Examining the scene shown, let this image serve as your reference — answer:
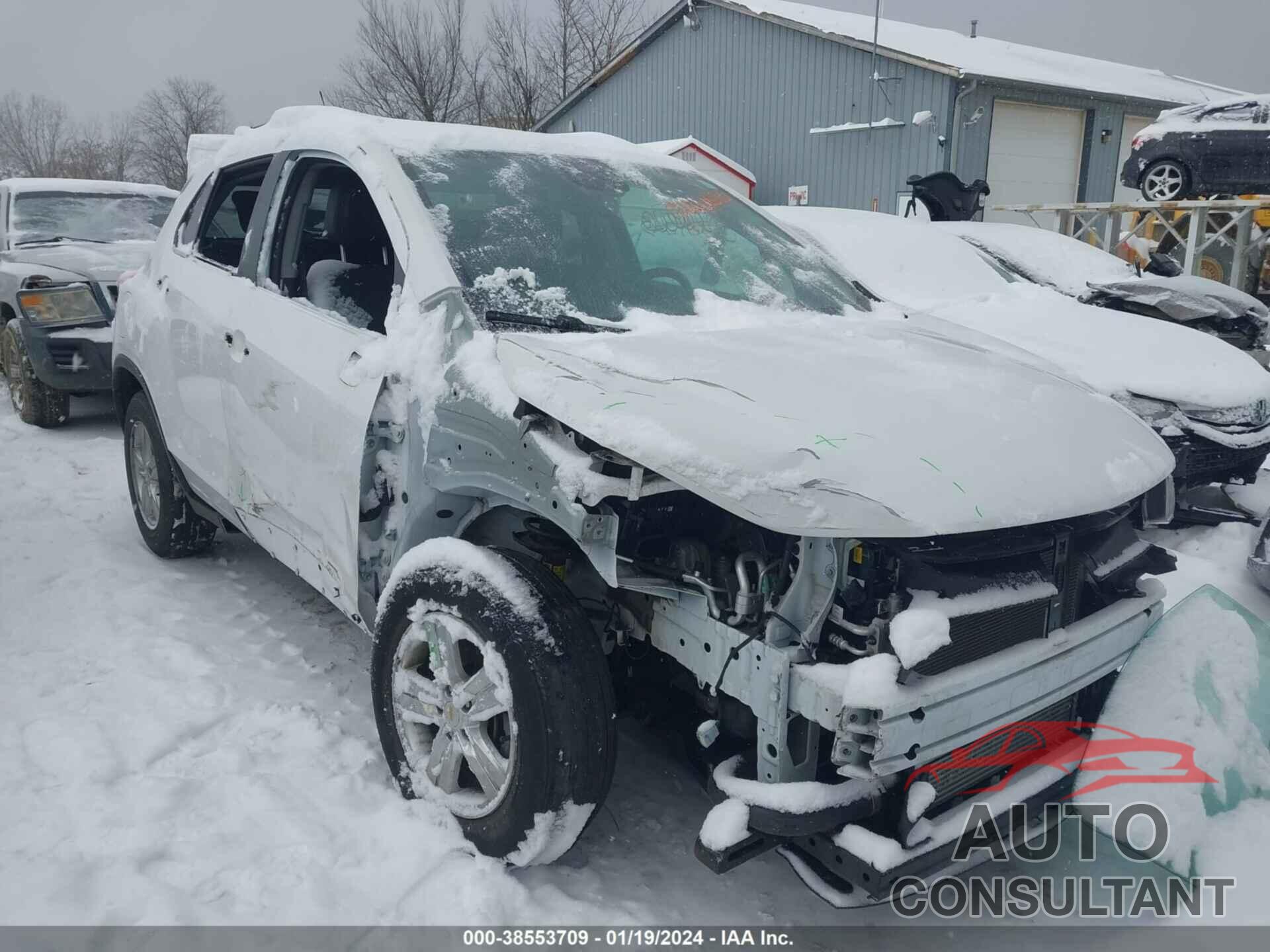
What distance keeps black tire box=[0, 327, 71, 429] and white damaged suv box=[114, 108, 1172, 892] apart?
484 centimetres

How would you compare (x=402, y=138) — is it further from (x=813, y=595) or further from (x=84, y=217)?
(x=84, y=217)

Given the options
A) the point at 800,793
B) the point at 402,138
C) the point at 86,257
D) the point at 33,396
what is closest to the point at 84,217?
the point at 86,257

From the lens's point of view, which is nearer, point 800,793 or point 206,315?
point 800,793

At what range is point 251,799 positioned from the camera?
2.79 metres

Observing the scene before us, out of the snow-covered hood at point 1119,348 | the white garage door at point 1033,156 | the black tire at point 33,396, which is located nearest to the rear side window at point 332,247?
the snow-covered hood at point 1119,348

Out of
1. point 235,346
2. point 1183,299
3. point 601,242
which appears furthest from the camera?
point 1183,299

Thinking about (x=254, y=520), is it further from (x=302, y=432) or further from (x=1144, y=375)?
(x=1144, y=375)

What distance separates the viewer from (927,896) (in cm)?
256

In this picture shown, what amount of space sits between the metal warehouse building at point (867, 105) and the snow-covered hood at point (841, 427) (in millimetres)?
14295

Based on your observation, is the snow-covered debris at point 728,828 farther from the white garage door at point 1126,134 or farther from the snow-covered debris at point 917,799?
the white garage door at point 1126,134

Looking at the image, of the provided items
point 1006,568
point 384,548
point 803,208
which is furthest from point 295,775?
point 803,208

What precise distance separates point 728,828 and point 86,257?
25.2ft

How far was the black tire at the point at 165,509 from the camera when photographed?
14.3 feet

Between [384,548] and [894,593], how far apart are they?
4.94ft
